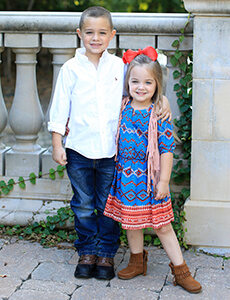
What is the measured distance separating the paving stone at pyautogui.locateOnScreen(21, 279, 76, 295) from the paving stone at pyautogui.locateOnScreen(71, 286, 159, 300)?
60 millimetres

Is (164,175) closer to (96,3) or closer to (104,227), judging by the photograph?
(104,227)

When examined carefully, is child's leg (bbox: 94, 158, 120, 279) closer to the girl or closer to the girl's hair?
the girl

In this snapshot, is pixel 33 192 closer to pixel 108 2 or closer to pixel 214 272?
pixel 214 272

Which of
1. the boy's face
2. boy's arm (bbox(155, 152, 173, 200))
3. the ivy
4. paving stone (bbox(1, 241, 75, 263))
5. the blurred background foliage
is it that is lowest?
paving stone (bbox(1, 241, 75, 263))

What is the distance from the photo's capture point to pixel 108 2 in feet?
51.9

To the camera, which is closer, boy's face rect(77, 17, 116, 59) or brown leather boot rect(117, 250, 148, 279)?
boy's face rect(77, 17, 116, 59)

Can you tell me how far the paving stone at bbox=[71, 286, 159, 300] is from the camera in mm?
2955

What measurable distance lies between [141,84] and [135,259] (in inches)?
43.4

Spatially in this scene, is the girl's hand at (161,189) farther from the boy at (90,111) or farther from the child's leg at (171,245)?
the boy at (90,111)

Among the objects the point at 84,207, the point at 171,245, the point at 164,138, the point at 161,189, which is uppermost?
the point at 164,138

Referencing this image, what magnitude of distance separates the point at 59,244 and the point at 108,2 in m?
13.2

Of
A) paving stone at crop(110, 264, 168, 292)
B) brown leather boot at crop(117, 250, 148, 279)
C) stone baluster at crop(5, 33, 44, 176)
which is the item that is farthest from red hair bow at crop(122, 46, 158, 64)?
paving stone at crop(110, 264, 168, 292)

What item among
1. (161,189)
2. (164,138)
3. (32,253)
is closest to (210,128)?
(164,138)

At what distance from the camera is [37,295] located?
2.97 metres
